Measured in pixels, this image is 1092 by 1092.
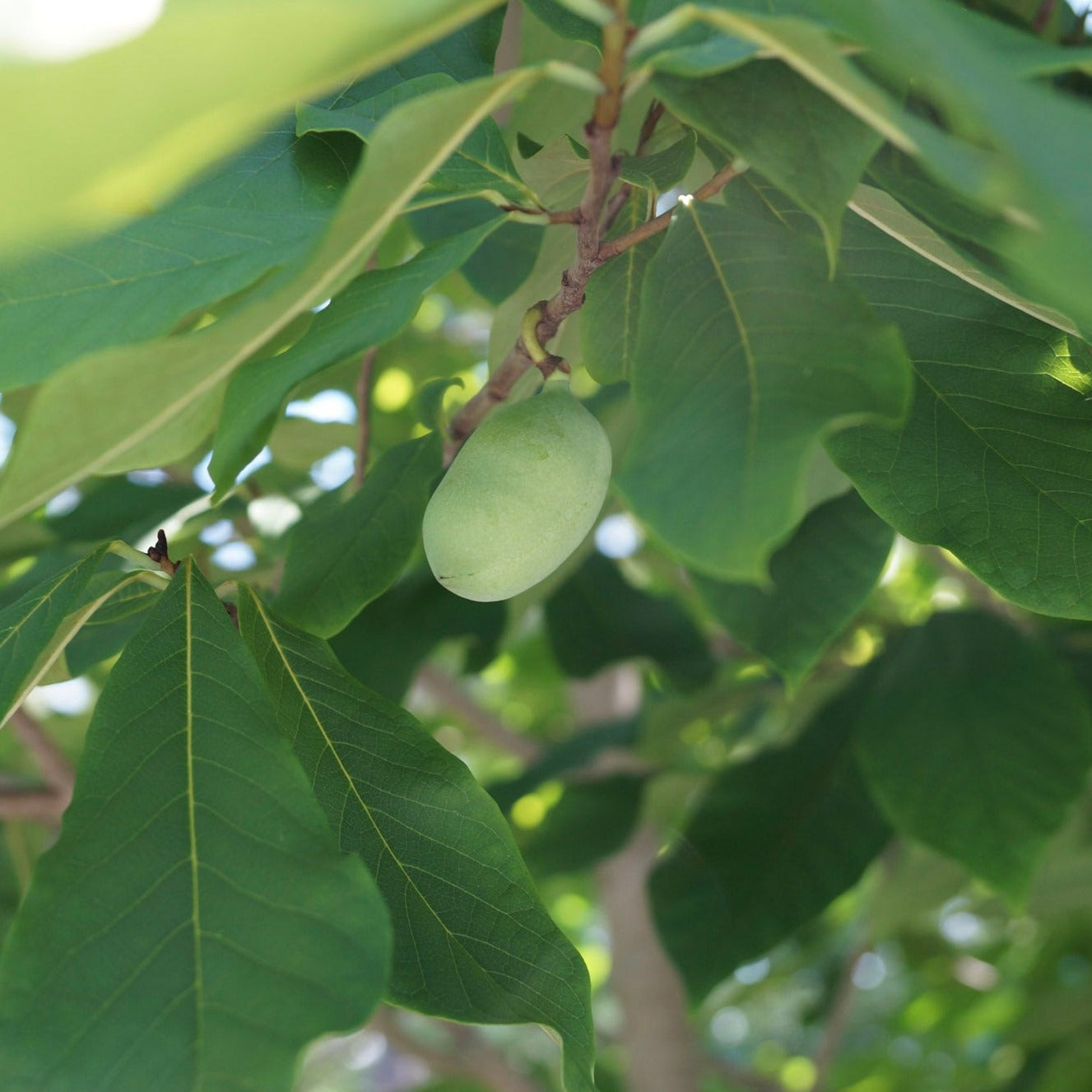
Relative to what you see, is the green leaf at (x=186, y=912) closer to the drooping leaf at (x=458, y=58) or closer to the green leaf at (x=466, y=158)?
the green leaf at (x=466, y=158)

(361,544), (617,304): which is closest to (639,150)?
(617,304)

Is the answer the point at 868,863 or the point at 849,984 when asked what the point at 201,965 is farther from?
the point at 849,984

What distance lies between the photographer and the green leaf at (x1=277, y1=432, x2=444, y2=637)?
891mm

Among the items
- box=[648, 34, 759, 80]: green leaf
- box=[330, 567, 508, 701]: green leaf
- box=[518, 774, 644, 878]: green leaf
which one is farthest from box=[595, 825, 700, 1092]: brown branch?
box=[648, 34, 759, 80]: green leaf

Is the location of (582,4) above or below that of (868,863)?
above

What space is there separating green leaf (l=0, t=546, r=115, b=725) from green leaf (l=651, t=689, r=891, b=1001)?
767 millimetres

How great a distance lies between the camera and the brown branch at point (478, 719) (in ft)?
6.51

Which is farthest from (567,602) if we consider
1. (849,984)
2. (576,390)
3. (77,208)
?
(77,208)

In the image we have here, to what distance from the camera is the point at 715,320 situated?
0.60 metres

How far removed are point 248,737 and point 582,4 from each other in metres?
0.41

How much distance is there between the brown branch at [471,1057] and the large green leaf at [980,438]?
1.25 metres

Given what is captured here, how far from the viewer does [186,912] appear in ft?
2.00

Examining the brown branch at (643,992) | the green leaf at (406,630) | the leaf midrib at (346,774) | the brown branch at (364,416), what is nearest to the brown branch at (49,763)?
the green leaf at (406,630)

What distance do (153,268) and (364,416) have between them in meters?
0.47
